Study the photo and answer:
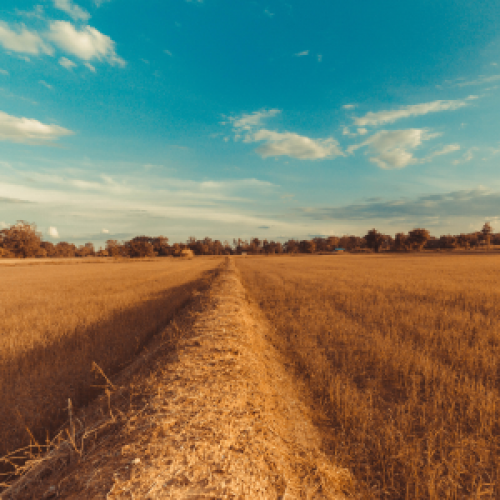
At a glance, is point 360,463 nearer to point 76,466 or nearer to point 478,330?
point 76,466

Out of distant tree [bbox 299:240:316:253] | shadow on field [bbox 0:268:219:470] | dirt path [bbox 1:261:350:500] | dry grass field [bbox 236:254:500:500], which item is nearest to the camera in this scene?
dirt path [bbox 1:261:350:500]

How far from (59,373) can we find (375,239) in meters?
135

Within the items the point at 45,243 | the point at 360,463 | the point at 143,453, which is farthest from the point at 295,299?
the point at 45,243

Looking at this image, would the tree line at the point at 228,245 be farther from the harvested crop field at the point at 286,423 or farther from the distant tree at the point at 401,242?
the harvested crop field at the point at 286,423

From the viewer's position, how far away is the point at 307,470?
9.83 ft

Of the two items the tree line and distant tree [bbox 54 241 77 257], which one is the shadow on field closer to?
the tree line

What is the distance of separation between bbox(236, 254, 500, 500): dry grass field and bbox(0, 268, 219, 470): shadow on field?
4.10m

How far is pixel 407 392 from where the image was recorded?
4785 millimetres

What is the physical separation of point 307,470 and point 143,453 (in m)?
1.85

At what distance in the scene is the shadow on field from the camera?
14.4 feet

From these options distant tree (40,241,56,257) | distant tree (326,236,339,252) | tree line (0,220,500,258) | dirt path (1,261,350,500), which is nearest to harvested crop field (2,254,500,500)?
dirt path (1,261,350,500)

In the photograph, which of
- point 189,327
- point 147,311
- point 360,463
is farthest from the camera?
point 147,311

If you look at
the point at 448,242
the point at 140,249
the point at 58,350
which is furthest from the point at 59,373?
the point at 448,242

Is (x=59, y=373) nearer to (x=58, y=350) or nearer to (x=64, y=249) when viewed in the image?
(x=58, y=350)
